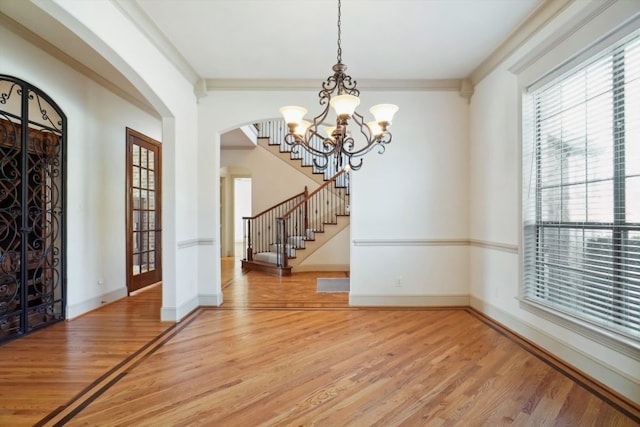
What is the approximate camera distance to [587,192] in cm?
248

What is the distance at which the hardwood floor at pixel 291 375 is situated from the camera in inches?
77.5

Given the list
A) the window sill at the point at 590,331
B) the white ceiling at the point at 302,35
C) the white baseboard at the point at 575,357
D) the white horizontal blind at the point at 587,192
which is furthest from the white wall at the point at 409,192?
the window sill at the point at 590,331

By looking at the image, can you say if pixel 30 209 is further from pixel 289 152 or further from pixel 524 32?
pixel 289 152

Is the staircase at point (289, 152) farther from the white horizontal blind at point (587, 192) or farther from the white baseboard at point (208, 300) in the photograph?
the white horizontal blind at point (587, 192)

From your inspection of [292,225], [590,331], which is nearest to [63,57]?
[292,225]

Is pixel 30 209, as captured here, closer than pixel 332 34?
No

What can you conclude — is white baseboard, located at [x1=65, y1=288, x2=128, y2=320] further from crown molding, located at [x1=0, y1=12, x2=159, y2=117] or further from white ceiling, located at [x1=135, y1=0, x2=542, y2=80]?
white ceiling, located at [x1=135, y1=0, x2=542, y2=80]

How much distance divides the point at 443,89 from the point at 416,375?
345 cm

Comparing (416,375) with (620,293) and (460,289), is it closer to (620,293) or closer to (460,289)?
(620,293)

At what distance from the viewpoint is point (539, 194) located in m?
2.98

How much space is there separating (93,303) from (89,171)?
1712 millimetres

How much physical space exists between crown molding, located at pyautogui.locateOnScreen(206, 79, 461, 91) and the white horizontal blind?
51.3 inches

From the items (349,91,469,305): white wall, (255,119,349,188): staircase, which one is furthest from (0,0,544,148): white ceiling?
(255,119,349,188): staircase

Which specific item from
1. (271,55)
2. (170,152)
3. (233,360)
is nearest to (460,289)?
(233,360)
